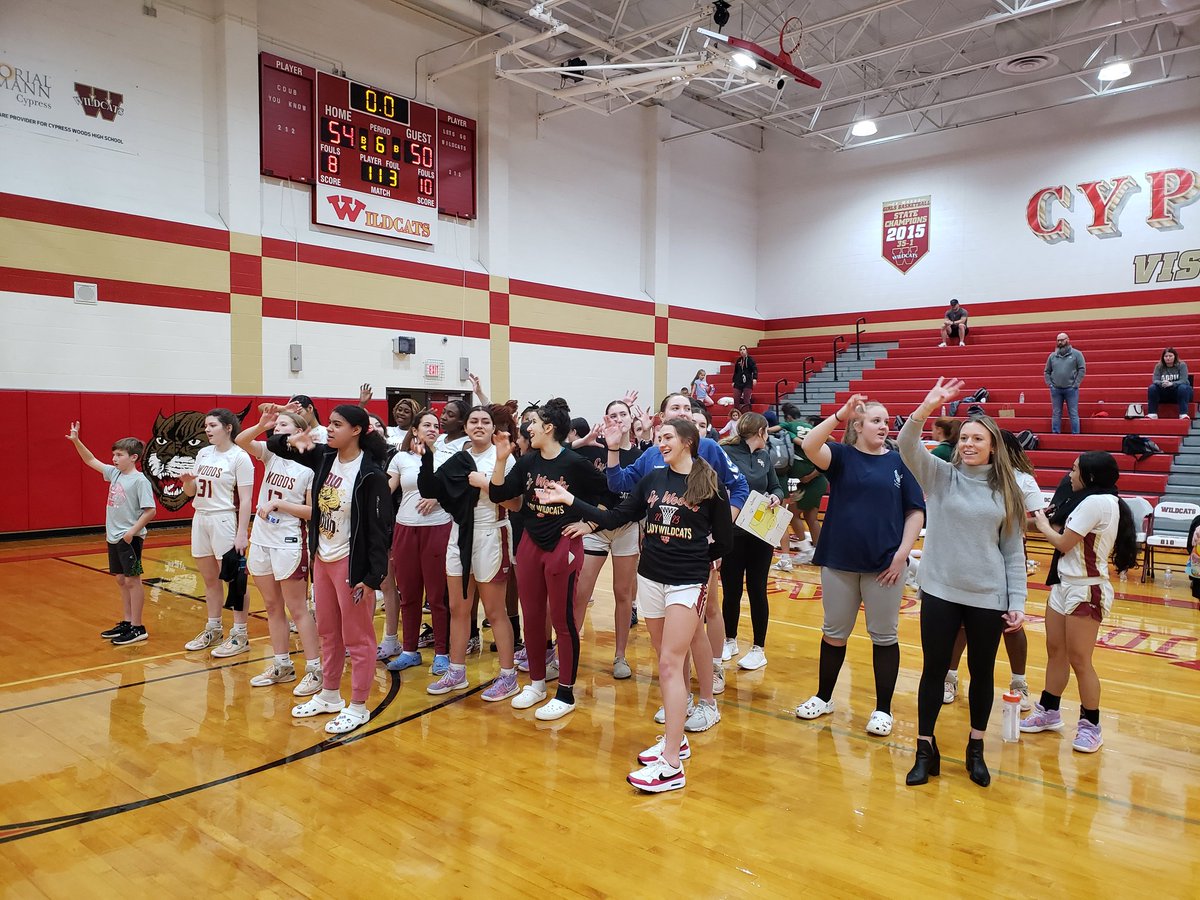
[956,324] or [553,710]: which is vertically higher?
[956,324]

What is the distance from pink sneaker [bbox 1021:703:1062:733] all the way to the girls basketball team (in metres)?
0.01

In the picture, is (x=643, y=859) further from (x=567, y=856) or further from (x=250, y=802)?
(x=250, y=802)

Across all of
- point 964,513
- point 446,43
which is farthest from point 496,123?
point 964,513

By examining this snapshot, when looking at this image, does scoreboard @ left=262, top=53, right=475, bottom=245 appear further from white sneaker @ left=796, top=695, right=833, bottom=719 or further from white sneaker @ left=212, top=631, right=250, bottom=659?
white sneaker @ left=796, top=695, right=833, bottom=719

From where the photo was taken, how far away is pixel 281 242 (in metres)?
12.6

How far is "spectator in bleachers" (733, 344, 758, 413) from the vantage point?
18609mm

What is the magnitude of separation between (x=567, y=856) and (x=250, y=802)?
1.47 meters

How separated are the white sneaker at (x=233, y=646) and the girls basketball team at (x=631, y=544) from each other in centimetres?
29

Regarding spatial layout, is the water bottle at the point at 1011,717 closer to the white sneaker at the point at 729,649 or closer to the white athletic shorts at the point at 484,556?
the white sneaker at the point at 729,649

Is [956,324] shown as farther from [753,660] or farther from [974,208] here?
[753,660]

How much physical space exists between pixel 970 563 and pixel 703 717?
5.44 ft

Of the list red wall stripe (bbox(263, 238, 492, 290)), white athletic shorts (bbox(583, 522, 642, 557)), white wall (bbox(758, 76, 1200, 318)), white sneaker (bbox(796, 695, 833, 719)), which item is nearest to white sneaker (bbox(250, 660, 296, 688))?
white athletic shorts (bbox(583, 522, 642, 557))

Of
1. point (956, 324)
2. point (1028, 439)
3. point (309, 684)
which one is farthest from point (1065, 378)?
point (309, 684)

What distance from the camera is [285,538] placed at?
15.9 ft
